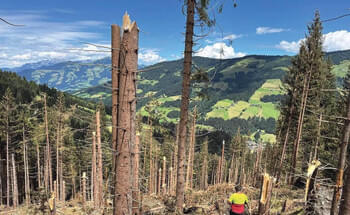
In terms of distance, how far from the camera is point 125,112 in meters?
4.60

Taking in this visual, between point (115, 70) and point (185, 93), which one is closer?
point (115, 70)

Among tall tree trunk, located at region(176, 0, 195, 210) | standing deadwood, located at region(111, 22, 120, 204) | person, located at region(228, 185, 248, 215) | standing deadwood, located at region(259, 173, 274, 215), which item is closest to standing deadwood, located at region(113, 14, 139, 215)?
standing deadwood, located at region(111, 22, 120, 204)

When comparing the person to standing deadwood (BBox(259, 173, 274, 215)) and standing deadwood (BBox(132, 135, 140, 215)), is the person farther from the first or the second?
standing deadwood (BBox(132, 135, 140, 215))

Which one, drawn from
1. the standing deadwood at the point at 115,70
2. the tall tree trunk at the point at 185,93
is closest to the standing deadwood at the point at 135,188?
the standing deadwood at the point at 115,70

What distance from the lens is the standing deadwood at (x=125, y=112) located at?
4430 millimetres

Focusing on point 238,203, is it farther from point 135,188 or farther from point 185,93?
point 185,93

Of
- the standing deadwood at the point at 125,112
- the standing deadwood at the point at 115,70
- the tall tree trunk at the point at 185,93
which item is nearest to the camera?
the standing deadwood at the point at 125,112

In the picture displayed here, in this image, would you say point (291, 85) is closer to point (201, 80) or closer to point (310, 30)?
point (310, 30)

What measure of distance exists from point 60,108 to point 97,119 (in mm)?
8661

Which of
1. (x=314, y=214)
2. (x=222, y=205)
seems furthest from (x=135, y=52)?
(x=222, y=205)

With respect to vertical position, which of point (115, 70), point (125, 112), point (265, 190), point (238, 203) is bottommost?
point (238, 203)

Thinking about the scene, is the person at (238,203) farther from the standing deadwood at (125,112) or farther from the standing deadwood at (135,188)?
the standing deadwood at (125,112)

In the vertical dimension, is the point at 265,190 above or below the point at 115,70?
below

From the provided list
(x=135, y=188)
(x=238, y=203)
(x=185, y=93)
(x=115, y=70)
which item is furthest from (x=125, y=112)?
(x=238, y=203)
